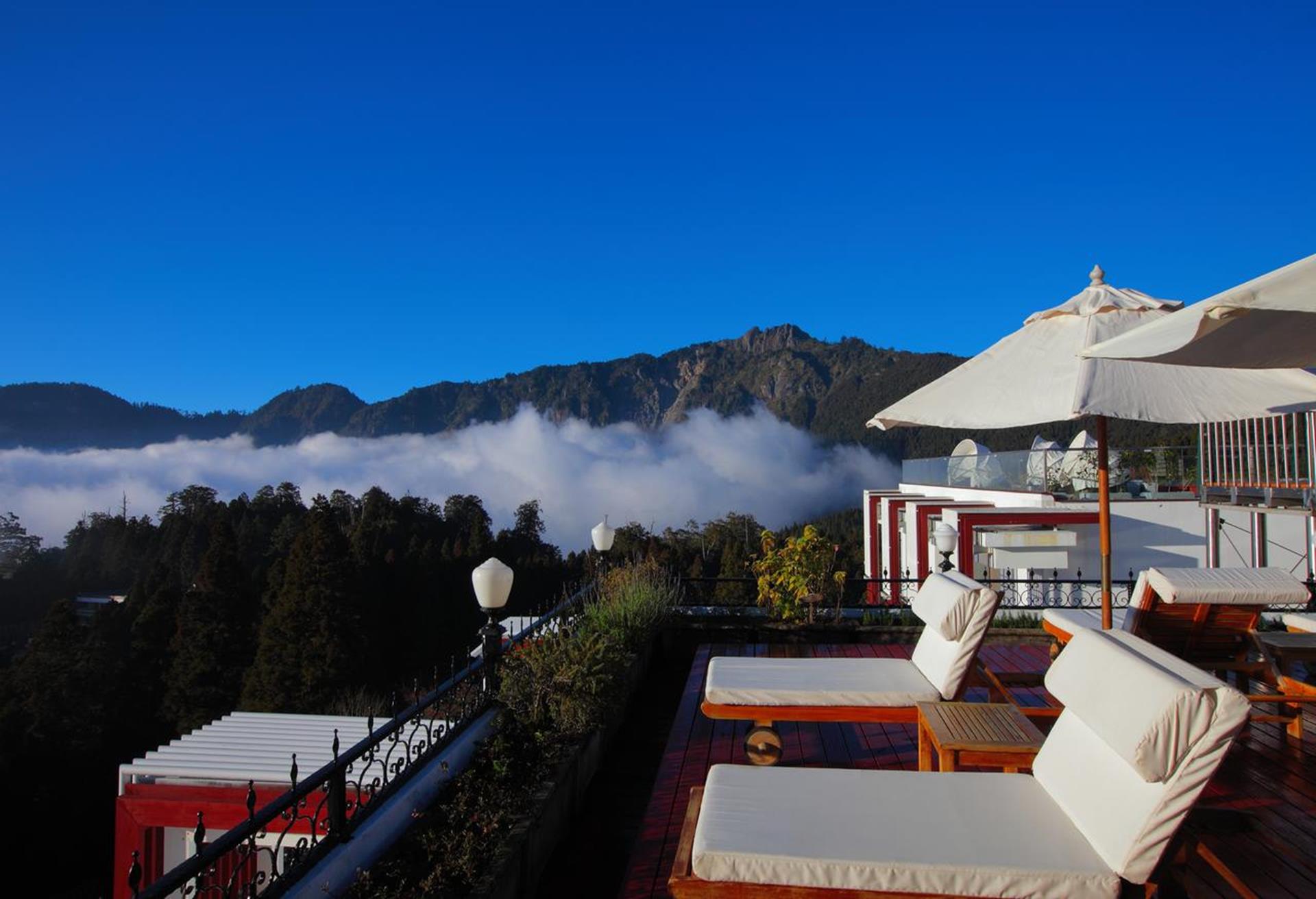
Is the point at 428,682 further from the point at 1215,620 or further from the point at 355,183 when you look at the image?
the point at 1215,620

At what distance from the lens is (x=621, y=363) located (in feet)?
566

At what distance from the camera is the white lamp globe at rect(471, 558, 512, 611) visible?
16.0 ft

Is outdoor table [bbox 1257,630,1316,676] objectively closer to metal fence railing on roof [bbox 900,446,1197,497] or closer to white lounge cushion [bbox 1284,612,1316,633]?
white lounge cushion [bbox 1284,612,1316,633]

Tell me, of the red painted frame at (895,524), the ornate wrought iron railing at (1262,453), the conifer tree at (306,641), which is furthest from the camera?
the conifer tree at (306,641)

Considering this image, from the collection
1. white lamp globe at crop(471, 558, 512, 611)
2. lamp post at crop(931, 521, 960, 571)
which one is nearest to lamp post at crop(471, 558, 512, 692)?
white lamp globe at crop(471, 558, 512, 611)

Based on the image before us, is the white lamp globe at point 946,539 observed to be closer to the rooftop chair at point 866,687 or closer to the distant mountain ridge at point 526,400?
the rooftop chair at point 866,687

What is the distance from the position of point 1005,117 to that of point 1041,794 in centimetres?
1749

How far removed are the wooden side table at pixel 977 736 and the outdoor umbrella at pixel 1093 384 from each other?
5.07ft

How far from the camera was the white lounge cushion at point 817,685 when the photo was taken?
154 inches

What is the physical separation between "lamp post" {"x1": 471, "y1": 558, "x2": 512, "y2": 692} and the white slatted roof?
3.83m

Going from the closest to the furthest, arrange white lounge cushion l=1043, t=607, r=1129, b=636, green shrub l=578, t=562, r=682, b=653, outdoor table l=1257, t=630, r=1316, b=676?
outdoor table l=1257, t=630, r=1316, b=676, white lounge cushion l=1043, t=607, r=1129, b=636, green shrub l=578, t=562, r=682, b=653

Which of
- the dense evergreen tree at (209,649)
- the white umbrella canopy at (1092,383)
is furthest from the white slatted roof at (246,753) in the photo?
the dense evergreen tree at (209,649)

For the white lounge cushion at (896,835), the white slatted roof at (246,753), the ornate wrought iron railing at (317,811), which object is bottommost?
the white slatted roof at (246,753)

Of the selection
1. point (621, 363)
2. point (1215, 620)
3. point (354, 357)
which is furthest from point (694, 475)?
point (1215, 620)
